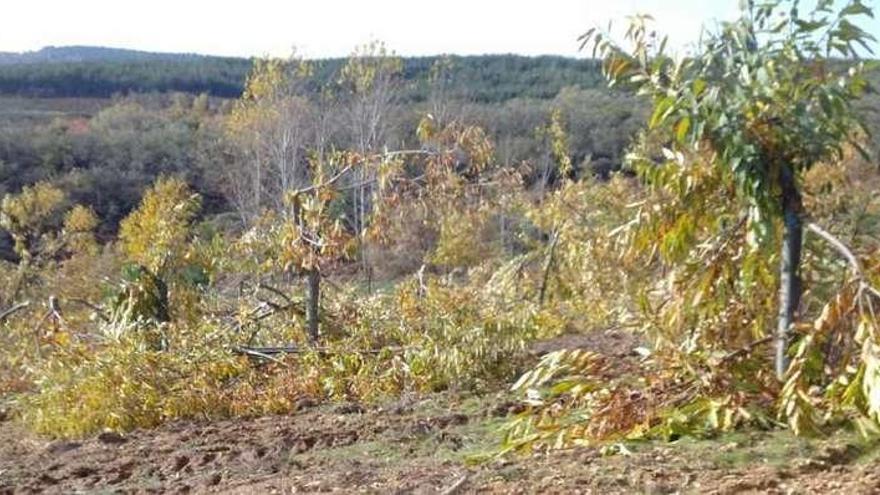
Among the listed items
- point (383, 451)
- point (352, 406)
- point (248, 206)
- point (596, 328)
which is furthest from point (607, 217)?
point (248, 206)

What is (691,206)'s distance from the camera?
4645 millimetres

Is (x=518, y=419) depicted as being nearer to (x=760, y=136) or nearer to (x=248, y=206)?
(x=760, y=136)

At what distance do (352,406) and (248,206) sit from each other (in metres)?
28.1

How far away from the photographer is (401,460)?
4.90m

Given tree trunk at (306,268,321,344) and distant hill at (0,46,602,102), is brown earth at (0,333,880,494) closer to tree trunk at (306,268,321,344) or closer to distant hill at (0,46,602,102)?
tree trunk at (306,268,321,344)

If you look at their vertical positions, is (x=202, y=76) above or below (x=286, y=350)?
above

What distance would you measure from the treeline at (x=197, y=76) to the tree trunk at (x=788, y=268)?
62.2 m

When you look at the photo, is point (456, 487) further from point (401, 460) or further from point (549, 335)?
point (549, 335)

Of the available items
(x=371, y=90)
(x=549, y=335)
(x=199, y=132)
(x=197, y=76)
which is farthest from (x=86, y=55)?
(x=549, y=335)

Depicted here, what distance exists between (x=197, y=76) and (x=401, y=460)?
73.5 metres

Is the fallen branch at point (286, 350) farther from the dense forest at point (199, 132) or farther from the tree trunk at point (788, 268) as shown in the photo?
the dense forest at point (199, 132)

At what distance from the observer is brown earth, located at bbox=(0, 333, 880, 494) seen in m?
3.71

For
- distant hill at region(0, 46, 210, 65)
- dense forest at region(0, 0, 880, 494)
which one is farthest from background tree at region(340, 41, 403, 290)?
distant hill at region(0, 46, 210, 65)

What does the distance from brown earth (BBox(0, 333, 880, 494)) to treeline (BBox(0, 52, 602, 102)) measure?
60669 millimetres
